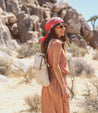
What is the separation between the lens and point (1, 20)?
1922 centimetres

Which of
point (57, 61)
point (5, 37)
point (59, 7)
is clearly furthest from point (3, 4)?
point (57, 61)

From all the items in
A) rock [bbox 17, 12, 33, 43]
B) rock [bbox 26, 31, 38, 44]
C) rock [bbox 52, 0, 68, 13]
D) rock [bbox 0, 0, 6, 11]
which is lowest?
rock [bbox 26, 31, 38, 44]

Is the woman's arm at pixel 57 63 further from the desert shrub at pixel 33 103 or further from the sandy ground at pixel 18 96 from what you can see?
the desert shrub at pixel 33 103

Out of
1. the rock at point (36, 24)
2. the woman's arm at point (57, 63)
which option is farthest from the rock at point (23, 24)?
the woman's arm at point (57, 63)

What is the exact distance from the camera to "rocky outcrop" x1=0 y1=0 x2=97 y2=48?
21.6m

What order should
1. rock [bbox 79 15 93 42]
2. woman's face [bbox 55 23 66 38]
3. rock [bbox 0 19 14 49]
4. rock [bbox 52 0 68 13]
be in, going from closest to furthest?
woman's face [bbox 55 23 66 38] → rock [bbox 0 19 14 49] → rock [bbox 79 15 93 42] → rock [bbox 52 0 68 13]

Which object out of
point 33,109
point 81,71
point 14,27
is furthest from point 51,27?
point 14,27

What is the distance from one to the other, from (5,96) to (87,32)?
73.1 feet

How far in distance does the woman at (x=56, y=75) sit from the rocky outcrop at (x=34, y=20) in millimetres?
16024

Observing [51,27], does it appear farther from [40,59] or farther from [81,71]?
[81,71]

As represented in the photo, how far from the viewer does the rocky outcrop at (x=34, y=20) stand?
2157 cm

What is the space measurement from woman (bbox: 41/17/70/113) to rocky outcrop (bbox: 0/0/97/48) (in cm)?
1602

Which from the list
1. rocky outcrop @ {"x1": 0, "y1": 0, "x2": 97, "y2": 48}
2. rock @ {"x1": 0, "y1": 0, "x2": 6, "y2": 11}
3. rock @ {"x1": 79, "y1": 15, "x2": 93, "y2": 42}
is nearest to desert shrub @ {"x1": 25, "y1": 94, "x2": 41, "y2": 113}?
rocky outcrop @ {"x1": 0, "y1": 0, "x2": 97, "y2": 48}

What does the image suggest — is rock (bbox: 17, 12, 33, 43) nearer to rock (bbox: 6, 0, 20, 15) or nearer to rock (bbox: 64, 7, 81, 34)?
rock (bbox: 6, 0, 20, 15)
